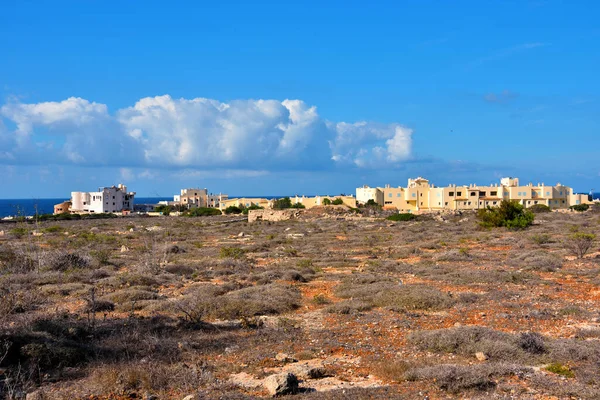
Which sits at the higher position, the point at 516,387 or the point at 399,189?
the point at 399,189

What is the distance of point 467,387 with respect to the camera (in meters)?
7.15

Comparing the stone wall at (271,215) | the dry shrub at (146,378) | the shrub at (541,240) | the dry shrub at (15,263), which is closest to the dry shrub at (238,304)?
the dry shrub at (146,378)

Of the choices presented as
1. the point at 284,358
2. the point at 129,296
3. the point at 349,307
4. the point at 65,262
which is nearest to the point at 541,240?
the point at 349,307

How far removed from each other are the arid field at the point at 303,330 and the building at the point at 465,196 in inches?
2573

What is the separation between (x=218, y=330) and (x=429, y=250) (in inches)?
738

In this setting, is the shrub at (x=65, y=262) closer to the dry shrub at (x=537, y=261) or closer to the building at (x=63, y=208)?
the dry shrub at (x=537, y=261)

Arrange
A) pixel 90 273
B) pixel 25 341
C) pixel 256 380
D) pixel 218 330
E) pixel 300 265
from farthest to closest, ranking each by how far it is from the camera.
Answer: pixel 300 265, pixel 90 273, pixel 218 330, pixel 25 341, pixel 256 380

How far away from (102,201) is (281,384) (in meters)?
107

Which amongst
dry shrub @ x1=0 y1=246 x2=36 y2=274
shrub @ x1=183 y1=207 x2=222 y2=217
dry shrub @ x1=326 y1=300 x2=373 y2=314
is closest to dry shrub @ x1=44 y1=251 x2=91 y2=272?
dry shrub @ x1=0 y1=246 x2=36 y2=274

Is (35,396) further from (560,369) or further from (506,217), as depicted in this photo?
(506,217)

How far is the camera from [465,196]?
86000 mm

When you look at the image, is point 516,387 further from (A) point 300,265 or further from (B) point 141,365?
(A) point 300,265

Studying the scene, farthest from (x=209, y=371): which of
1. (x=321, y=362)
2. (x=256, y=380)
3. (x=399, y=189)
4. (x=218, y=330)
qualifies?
(x=399, y=189)

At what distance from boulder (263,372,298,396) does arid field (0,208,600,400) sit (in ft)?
0.38
